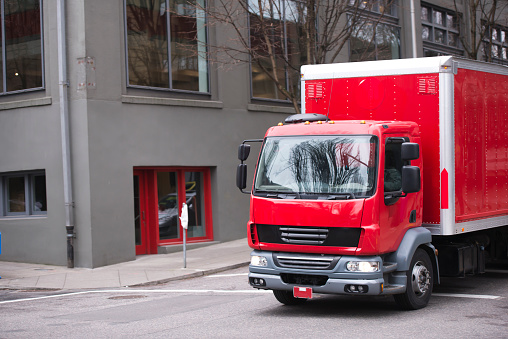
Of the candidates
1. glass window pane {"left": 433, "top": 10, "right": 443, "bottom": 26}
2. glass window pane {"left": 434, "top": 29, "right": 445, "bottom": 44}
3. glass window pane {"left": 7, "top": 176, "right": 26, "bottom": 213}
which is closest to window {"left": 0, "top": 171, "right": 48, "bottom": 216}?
glass window pane {"left": 7, "top": 176, "right": 26, "bottom": 213}

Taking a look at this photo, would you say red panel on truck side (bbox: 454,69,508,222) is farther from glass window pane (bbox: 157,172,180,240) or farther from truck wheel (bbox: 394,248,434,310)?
glass window pane (bbox: 157,172,180,240)

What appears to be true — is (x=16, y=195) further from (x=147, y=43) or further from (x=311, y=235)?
(x=311, y=235)

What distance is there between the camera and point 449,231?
973 centimetres

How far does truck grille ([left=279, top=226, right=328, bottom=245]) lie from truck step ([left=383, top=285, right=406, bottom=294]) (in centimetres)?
101

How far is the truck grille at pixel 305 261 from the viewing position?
347 inches

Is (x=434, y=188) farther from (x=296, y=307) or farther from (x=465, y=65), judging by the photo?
(x=296, y=307)

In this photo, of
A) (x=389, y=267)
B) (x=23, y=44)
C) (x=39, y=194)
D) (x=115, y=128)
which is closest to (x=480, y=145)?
(x=389, y=267)

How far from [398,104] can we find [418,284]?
8.62ft

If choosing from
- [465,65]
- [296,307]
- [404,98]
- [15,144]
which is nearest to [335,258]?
[296,307]

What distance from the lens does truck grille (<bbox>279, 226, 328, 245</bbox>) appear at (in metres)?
8.85

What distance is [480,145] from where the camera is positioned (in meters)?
10.6

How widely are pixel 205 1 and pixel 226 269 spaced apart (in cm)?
832

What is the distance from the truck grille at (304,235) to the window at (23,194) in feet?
34.3

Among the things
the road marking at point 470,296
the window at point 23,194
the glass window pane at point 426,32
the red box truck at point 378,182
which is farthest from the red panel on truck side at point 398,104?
the glass window pane at point 426,32
